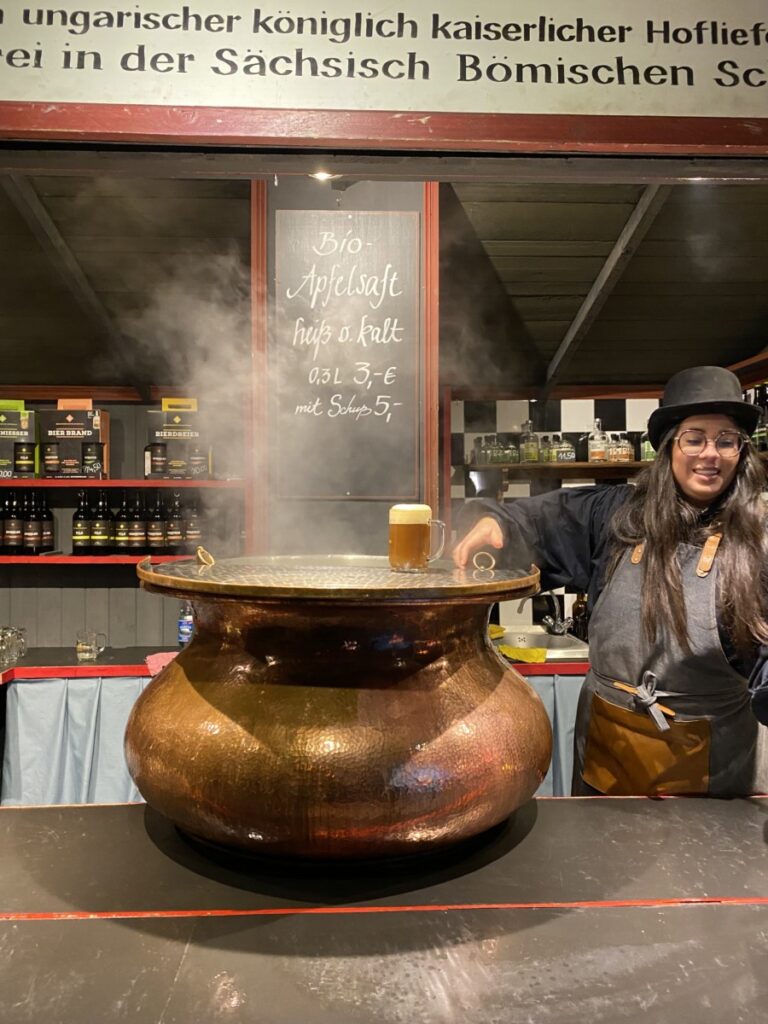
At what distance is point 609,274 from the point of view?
403 centimetres

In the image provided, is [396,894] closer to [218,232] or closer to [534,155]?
[534,155]

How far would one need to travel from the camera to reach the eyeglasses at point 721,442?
5.65 feet

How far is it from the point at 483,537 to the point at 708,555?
0.52 meters

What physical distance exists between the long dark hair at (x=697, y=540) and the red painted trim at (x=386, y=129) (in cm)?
94

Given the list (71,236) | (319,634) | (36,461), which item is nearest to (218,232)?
(71,236)

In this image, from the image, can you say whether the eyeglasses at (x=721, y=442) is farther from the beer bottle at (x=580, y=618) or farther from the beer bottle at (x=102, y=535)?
the beer bottle at (x=102, y=535)

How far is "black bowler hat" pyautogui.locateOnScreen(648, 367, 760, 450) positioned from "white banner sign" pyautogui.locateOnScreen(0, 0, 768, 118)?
0.86 metres

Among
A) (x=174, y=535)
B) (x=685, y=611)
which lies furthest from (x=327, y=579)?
(x=174, y=535)

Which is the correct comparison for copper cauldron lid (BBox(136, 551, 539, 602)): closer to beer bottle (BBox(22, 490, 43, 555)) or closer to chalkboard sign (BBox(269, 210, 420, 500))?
chalkboard sign (BBox(269, 210, 420, 500))

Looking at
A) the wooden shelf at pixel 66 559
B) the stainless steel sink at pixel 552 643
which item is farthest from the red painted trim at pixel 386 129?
the wooden shelf at pixel 66 559

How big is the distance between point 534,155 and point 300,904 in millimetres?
966

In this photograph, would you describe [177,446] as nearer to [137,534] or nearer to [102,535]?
[137,534]

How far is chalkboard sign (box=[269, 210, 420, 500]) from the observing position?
303cm

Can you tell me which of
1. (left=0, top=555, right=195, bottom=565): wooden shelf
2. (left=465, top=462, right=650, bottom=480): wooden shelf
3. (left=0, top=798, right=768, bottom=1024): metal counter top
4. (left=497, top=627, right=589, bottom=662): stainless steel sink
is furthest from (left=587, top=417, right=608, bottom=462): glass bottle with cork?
(left=0, top=798, right=768, bottom=1024): metal counter top
